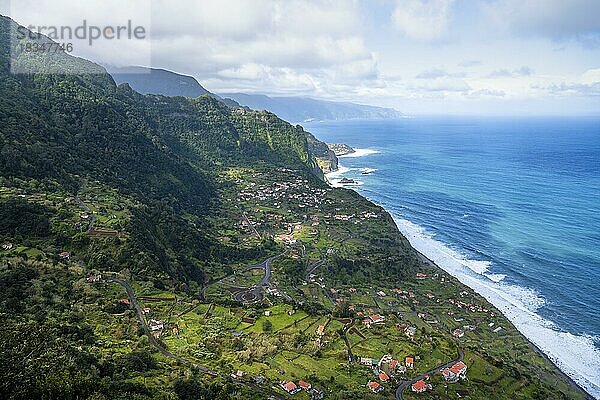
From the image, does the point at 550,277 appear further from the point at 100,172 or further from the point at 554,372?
the point at 100,172

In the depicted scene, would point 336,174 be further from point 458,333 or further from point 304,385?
point 304,385

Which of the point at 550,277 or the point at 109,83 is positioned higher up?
the point at 109,83

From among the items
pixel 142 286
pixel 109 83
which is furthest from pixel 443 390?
pixel 109 83

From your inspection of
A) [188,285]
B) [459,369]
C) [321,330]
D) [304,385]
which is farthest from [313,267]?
[304,385]

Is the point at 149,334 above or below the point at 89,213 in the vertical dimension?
below

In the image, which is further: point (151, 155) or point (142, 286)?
point (151, 155)

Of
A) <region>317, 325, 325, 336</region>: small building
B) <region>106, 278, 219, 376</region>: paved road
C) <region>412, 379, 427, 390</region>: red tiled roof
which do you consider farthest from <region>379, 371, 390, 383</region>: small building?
<region>106, 278, 219, 376</region>: paved road

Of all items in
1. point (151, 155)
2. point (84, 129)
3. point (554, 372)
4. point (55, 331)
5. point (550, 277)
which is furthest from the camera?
point (151, 155)
